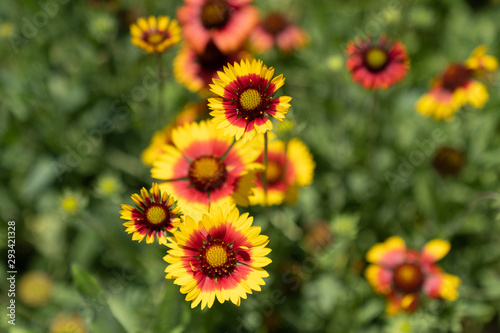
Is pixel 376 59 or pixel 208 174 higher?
pixel 376 59

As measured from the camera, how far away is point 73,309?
2.70m

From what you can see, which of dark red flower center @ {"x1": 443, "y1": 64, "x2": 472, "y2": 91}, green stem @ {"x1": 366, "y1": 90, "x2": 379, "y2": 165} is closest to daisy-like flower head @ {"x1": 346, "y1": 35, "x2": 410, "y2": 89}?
dark red flower center @ {"x1": 443, "y1": 64, "x2": 472, "y2": 91}

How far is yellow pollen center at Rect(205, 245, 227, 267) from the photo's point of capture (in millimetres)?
1426

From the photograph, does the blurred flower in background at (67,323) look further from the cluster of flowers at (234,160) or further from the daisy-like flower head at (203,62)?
the daisy-like flower head at (203,62)

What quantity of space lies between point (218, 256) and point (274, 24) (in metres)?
2.34

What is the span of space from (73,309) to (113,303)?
821 mm

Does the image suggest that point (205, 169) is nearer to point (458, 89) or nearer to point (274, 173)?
point (274, 173)

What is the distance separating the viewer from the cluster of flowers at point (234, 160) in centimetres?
139

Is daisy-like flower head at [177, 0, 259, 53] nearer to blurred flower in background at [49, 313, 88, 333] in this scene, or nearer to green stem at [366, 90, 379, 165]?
green stem at [366, 90, 379, 165]

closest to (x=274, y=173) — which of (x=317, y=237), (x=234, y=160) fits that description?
(x=234, y=160)

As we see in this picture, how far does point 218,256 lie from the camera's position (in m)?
1.43

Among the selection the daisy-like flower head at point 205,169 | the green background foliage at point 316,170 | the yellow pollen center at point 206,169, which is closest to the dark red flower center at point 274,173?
the green background foliage at point 316,170

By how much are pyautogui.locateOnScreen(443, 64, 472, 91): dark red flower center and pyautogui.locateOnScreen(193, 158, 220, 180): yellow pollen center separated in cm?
150

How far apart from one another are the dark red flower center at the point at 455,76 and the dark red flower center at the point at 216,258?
67.5 inches
